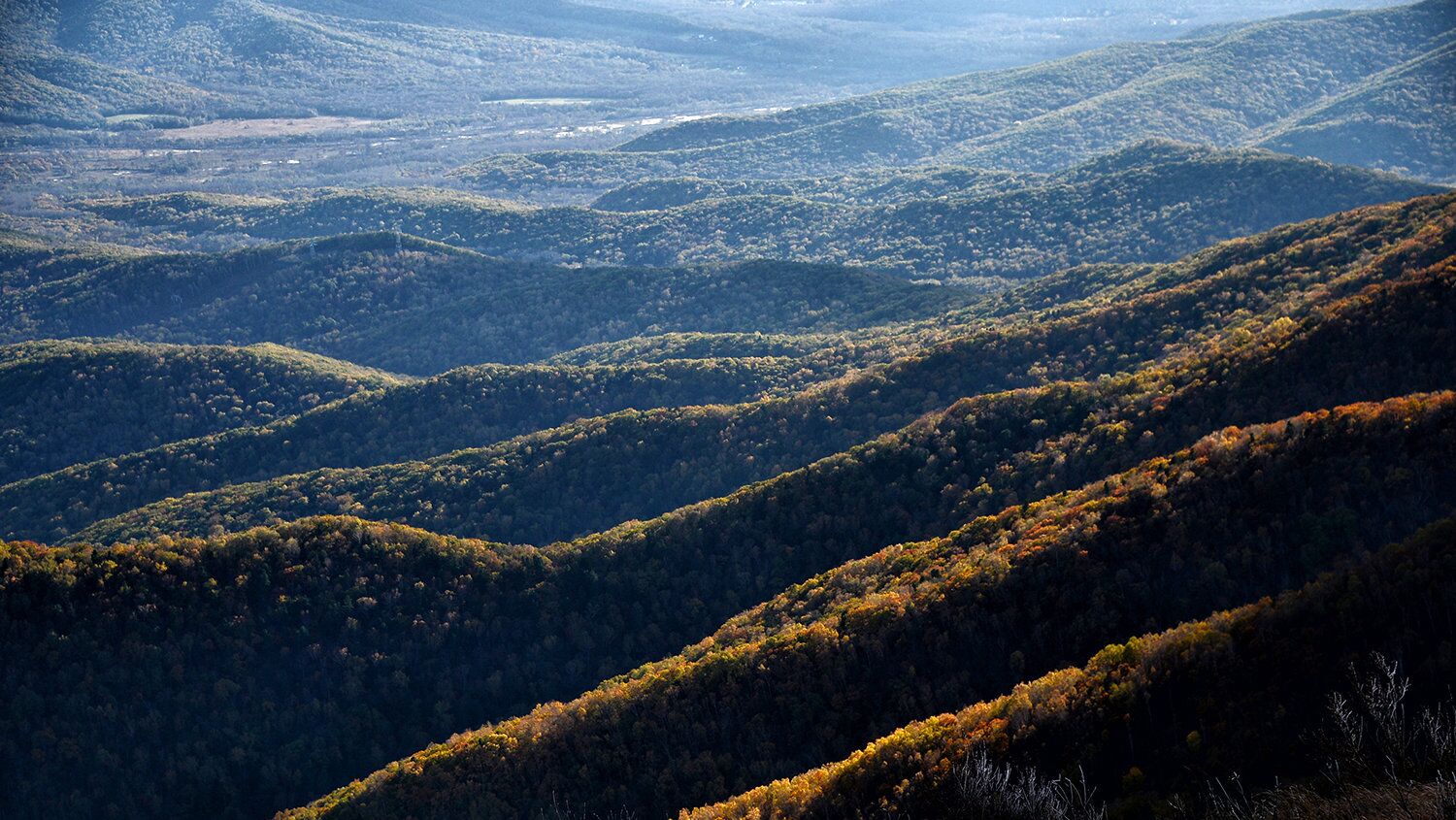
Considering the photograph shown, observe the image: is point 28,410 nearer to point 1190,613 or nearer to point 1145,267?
point 1145,267

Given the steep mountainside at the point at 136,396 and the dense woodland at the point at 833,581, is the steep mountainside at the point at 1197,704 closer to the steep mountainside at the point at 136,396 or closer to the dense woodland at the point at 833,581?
the dense woodland at the point at 833,581

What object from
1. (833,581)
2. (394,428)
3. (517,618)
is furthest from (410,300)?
(833,581)

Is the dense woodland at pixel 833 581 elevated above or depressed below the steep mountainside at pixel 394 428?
above

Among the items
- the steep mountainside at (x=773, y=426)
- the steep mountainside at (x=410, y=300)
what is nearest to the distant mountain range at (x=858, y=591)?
the steep mountainside at (x=773, y=426)

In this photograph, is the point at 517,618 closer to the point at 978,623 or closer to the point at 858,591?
the point at 858,591

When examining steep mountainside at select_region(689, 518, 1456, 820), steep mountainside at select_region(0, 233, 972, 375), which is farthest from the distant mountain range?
steep mountainside at select_region(0, 233, 972, 375)

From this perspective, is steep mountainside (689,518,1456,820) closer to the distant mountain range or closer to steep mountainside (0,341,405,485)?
the distant mountain range

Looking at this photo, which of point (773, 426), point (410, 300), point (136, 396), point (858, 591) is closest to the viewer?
point (858, 591)
